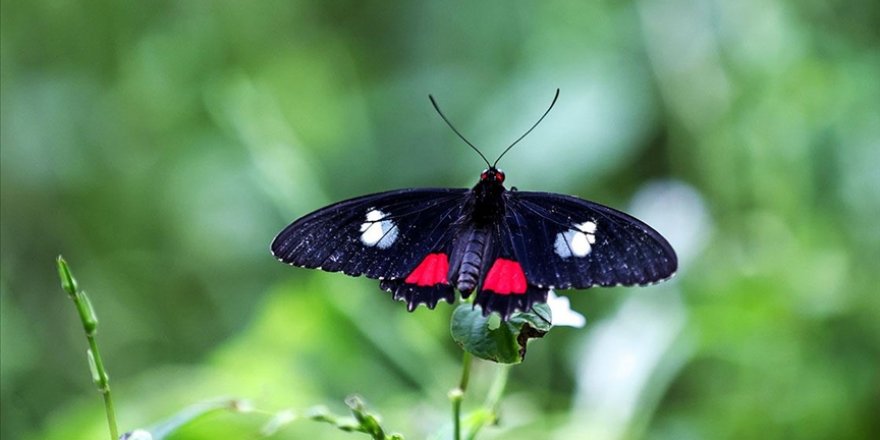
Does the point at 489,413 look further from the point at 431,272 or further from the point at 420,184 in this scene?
the point at 420,184

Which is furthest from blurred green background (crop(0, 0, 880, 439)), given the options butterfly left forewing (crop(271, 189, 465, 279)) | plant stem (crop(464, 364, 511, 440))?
plant stem (crop(464, 364, 511, 440))

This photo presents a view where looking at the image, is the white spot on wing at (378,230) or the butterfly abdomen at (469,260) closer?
the butterfly abdomen at (469,260)

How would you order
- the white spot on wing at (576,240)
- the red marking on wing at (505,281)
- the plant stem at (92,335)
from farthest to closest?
the white spot on wing at (576,240)
the red marking on wing at (505,281)
the plant stem at (92,335)

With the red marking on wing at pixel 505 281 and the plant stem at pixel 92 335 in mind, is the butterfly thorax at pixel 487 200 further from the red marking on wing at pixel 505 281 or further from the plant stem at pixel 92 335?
the plant stem at pixel 92 335

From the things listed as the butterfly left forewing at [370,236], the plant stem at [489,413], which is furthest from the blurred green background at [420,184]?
the plant stem at [489,413]

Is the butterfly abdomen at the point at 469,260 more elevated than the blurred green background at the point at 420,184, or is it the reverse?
the blurred green background at the point at 420,184

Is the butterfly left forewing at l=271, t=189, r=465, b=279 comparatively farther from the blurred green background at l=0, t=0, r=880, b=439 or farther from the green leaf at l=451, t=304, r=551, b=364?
the blurred green background at l=0, t=0, r=880, b=439

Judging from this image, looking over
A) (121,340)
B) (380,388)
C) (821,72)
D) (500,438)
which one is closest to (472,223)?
(500,438)
